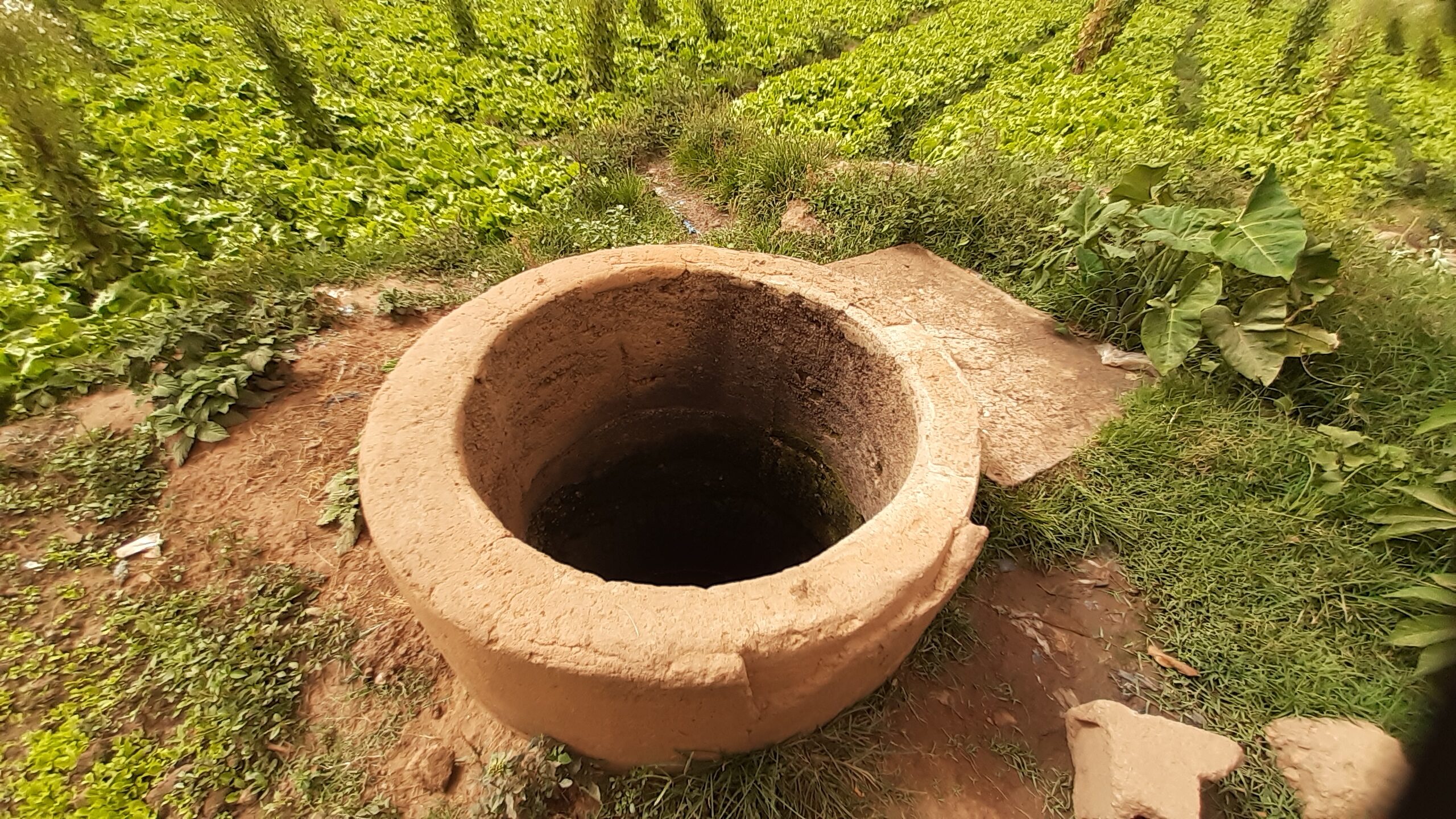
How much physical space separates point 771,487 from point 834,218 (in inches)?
79.4

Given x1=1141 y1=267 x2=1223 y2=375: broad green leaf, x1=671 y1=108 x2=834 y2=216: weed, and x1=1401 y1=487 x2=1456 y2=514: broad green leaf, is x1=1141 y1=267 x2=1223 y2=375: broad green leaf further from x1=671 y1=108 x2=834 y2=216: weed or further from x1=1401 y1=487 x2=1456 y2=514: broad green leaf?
x1=671 y1=108 x2=834 y2=216: weed

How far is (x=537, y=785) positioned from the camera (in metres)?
1.70

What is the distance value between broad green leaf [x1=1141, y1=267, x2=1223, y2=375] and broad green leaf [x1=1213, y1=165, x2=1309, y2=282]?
13 cm

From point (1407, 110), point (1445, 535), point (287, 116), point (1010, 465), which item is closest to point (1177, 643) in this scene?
point (1010, 465)

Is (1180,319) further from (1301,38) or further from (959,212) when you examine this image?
(1301,38)

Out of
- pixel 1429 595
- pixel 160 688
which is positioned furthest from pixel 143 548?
Result: pixel 1429 595

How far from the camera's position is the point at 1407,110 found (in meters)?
3.89

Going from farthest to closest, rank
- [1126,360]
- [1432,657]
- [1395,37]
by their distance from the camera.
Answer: [1395,37] → [1126,360] → [1432,657]

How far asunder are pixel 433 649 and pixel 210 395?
5.02ft

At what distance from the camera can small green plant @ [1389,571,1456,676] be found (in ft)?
6.56

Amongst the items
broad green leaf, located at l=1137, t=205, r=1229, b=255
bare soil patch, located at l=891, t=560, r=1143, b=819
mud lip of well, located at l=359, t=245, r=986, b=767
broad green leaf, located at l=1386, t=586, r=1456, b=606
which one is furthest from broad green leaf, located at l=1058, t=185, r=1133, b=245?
mud lip of well, located at l=359, t=245, r=986, b=767

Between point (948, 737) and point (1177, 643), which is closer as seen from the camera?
point (948, 737)

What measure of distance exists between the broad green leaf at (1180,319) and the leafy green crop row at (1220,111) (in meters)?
1.23

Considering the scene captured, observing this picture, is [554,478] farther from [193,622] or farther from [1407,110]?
[1407,110]
